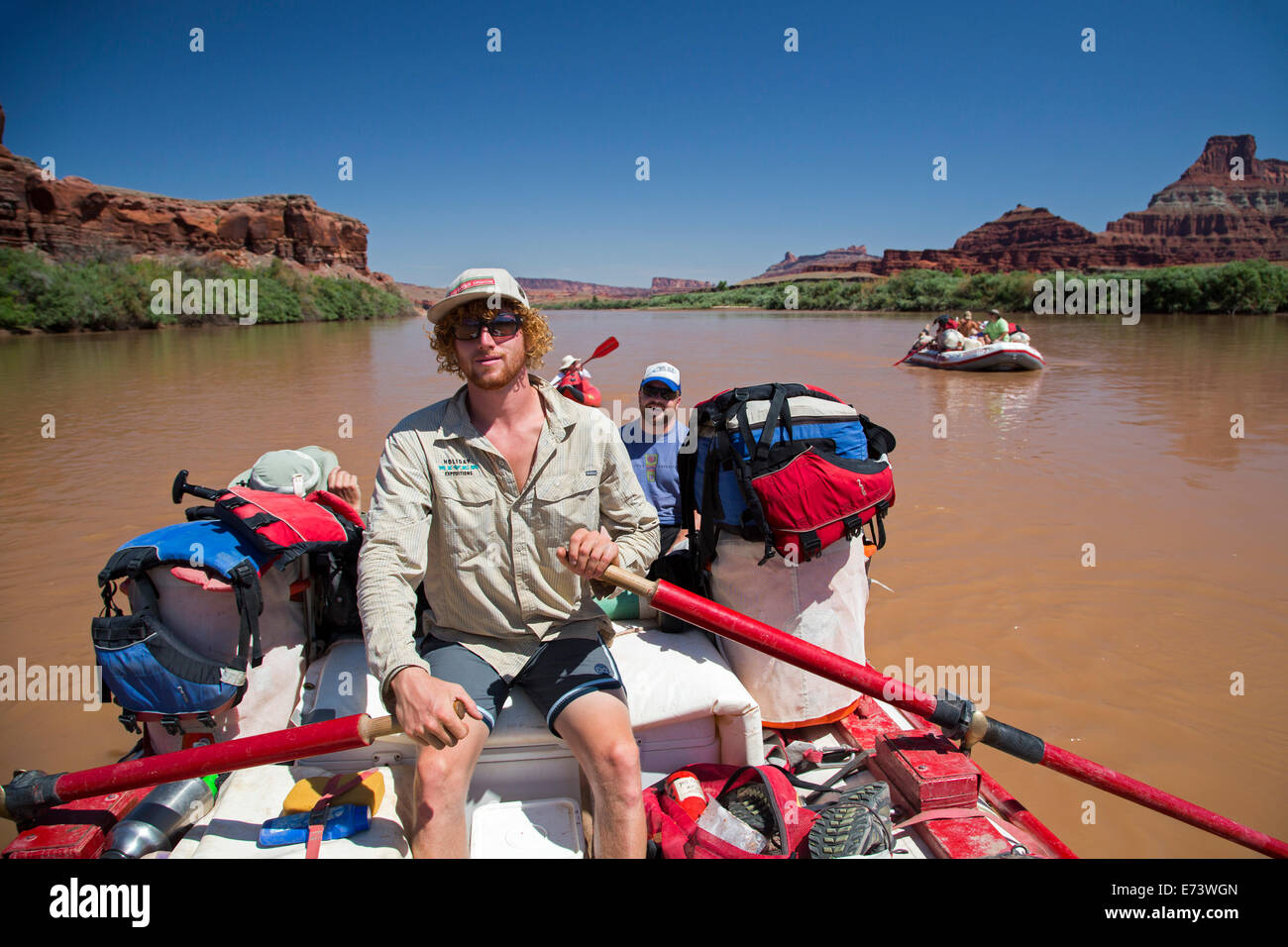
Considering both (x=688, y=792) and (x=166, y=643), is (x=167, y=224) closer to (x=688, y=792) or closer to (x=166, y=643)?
(x=166, y=643)

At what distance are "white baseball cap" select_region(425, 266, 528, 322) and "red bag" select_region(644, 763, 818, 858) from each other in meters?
1.71

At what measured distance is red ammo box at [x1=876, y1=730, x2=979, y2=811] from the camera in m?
2.35

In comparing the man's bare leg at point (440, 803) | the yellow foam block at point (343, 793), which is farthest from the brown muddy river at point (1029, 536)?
the man's bare leg at point (440, 803)

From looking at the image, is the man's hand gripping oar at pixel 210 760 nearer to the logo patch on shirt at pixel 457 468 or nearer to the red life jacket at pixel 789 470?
the logo patch on shirt at pixel 457 468

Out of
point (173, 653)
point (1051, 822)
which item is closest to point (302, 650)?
point (173, 653)

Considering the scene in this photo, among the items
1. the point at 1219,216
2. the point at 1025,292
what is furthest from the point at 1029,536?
the point at 1219,216

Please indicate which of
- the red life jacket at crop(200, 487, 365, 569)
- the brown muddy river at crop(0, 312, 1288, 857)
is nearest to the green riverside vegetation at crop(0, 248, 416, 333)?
the brown muddy river at crop(0, 312, 1288, 857)

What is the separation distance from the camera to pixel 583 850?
7.45ft

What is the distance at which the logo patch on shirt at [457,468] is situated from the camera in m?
2.31

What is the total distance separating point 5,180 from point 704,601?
68.6 meters

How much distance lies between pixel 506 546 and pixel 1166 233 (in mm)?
140085

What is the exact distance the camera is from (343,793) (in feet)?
7.39

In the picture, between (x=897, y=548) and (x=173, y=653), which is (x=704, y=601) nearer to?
(x=173, y=653)

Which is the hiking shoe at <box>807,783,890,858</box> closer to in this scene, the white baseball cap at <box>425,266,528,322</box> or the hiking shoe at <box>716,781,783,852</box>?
the hiking shoe at <box>716,781,783,852</box>
